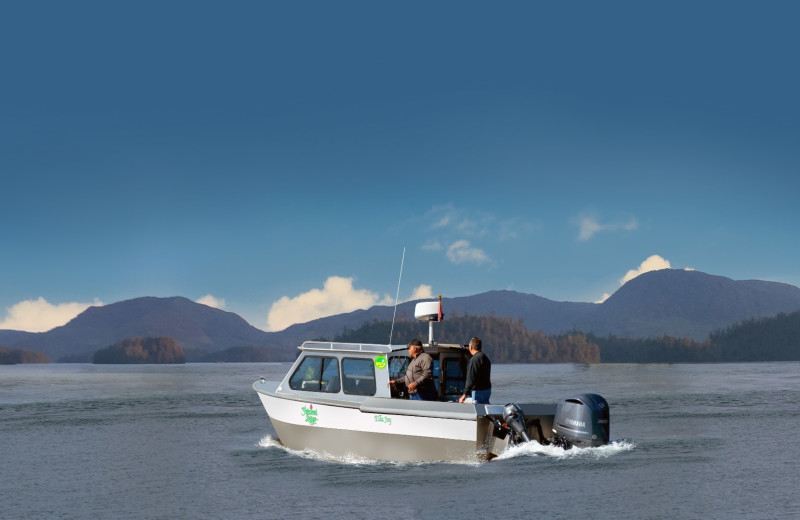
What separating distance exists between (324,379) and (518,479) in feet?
17.6

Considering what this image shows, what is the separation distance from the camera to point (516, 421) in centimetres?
1664

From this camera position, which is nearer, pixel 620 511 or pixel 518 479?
pixel 620 511

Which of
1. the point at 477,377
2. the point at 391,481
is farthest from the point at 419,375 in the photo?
the point at 391,481

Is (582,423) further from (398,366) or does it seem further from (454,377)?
(398,366)

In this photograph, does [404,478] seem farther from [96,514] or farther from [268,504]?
[96,514]

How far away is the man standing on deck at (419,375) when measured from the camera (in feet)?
57.7

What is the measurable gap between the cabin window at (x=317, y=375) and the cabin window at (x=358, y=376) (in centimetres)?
30

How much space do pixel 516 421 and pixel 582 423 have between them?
5.20 feet

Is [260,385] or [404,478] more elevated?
[260,385]

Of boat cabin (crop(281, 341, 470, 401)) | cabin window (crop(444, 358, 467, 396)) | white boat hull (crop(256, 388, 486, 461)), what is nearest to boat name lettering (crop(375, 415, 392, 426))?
white boat hull (crop(256, 388, 486, 461))

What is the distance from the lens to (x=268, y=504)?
15656mm

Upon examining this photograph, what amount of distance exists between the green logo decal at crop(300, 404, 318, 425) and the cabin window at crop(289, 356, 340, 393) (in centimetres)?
46

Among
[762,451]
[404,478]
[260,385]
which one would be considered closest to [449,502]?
[404,478]

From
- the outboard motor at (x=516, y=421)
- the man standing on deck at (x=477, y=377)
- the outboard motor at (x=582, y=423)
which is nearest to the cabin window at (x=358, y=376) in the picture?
the man standing on deck at (x=477, y=377)
